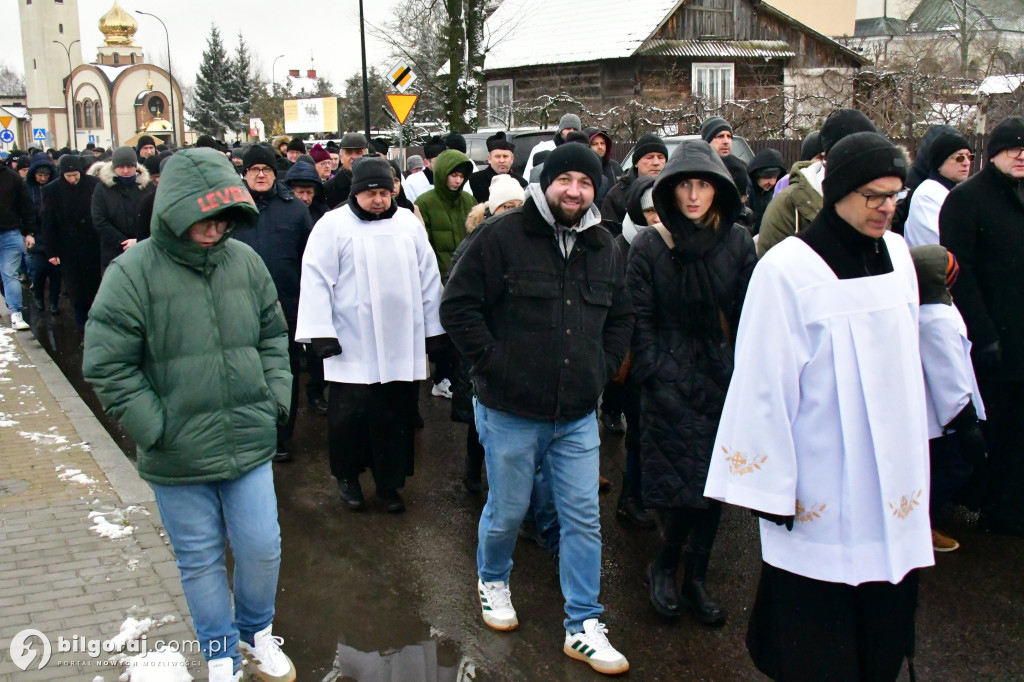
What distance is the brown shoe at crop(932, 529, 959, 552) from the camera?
5.24 meters

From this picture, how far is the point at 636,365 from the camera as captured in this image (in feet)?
14.7

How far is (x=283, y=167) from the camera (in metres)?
12.2

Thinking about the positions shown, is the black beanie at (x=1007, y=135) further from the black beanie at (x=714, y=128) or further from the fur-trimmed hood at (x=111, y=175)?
the fur-trimmed hood at (x=111, y=175)

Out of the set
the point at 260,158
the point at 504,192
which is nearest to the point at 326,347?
the point at 504,192

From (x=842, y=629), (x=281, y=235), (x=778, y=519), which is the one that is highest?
(x=281, y=235)

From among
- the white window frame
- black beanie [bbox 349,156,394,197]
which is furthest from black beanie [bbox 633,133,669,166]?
the white window frame

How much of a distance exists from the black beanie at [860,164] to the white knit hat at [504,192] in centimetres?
267

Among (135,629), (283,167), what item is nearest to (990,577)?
(135,629)

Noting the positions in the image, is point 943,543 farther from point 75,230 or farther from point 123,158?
point 75,230

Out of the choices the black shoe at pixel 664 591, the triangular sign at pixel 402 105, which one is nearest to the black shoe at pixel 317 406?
the black shoe at pixel 664 591

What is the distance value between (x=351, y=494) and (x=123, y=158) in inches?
207

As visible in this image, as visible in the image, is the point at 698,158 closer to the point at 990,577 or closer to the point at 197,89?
the point at 990,577

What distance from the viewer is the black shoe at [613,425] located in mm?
7410

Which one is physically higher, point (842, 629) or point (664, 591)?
point (842, 629)
